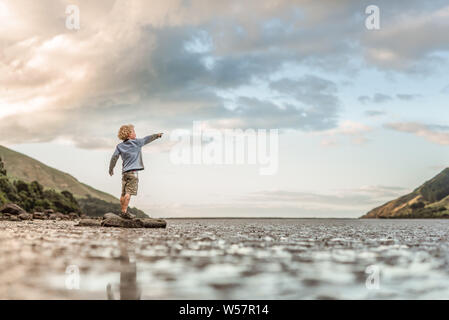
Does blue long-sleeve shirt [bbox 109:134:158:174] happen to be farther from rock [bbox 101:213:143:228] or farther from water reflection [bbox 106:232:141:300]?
water reflection [bbox 106:232:141:300]

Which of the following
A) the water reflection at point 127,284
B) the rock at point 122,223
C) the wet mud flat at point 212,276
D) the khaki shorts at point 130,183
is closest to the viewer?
the water reflection at point 127,284

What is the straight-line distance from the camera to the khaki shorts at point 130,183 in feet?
62.2

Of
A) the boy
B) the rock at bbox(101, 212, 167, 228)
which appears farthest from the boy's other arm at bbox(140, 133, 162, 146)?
the rock at bbox(101, 212, 167, 228)

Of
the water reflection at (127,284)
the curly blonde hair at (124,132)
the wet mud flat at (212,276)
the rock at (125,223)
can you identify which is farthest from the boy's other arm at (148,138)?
the water reflection at (127,284)

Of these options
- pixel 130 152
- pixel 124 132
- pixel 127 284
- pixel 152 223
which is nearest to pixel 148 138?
pixel 130 152

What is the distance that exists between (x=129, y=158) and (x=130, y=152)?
0.30 meters

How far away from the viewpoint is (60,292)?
4301 mm

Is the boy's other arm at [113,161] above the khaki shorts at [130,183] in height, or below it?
above

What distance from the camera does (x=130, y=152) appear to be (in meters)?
19.0

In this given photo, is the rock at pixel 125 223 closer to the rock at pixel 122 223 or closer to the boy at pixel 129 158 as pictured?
the rock at pixel 122 223

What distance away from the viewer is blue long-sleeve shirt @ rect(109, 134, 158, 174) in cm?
1905

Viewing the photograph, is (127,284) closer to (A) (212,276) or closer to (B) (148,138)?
(A) (212,276)

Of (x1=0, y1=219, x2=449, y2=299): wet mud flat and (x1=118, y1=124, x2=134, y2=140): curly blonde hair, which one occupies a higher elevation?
(x1=118, y1=124, x2=134, y2=140): curly blonde hair
